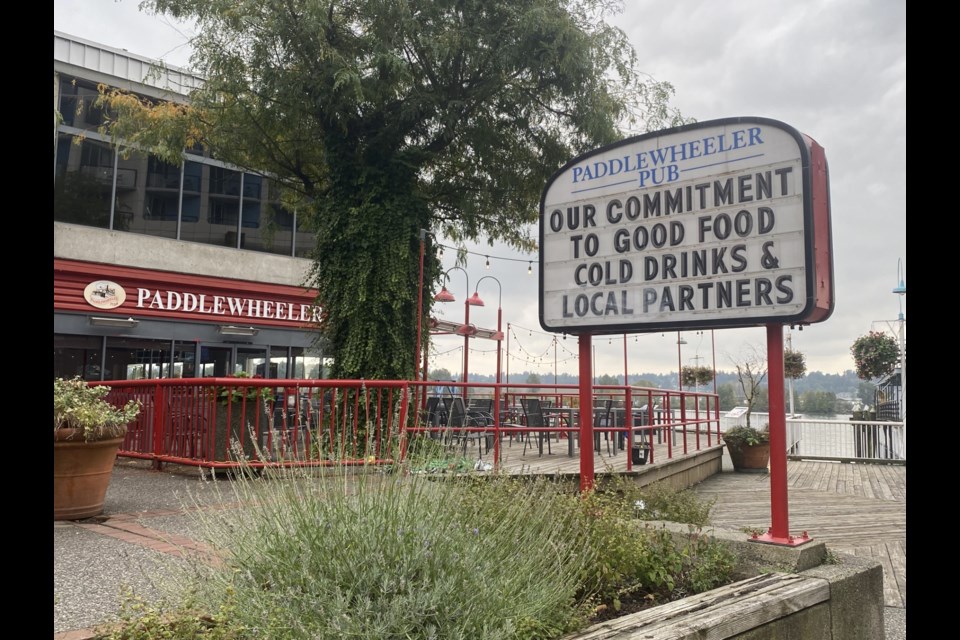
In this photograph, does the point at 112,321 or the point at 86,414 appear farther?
the point at 112,321

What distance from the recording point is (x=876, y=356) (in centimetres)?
2372

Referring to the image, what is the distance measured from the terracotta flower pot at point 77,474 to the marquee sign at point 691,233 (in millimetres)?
4116

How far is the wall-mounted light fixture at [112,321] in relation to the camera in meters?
17.7

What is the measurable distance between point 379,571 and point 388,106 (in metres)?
11.6

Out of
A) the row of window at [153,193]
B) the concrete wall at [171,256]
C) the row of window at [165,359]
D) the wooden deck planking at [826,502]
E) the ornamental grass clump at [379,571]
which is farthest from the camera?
the row of window at [153,193]

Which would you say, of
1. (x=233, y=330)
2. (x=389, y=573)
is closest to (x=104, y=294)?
(x=233, y=330)

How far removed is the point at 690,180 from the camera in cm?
538

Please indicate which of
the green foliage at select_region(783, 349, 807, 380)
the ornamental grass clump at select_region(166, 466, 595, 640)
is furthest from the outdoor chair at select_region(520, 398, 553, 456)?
the green foliage at select_region(783, 349, 807, 380)

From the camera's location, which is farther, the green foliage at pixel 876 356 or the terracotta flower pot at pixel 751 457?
the green foliage at pixel 876 356

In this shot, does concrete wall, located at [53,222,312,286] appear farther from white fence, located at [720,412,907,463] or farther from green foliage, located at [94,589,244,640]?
green foliage, located at [94,589,244,640]

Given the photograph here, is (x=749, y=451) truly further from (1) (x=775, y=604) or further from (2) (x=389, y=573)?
(2) (x=389, y=573)

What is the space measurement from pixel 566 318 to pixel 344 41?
8.90m

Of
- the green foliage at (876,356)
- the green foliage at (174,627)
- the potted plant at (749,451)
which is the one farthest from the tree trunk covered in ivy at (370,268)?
the green foliage at (876,356)

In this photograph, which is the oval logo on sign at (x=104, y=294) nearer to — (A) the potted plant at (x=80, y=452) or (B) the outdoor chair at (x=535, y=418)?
(B) the outdoor chair at (x=535, y=418)
